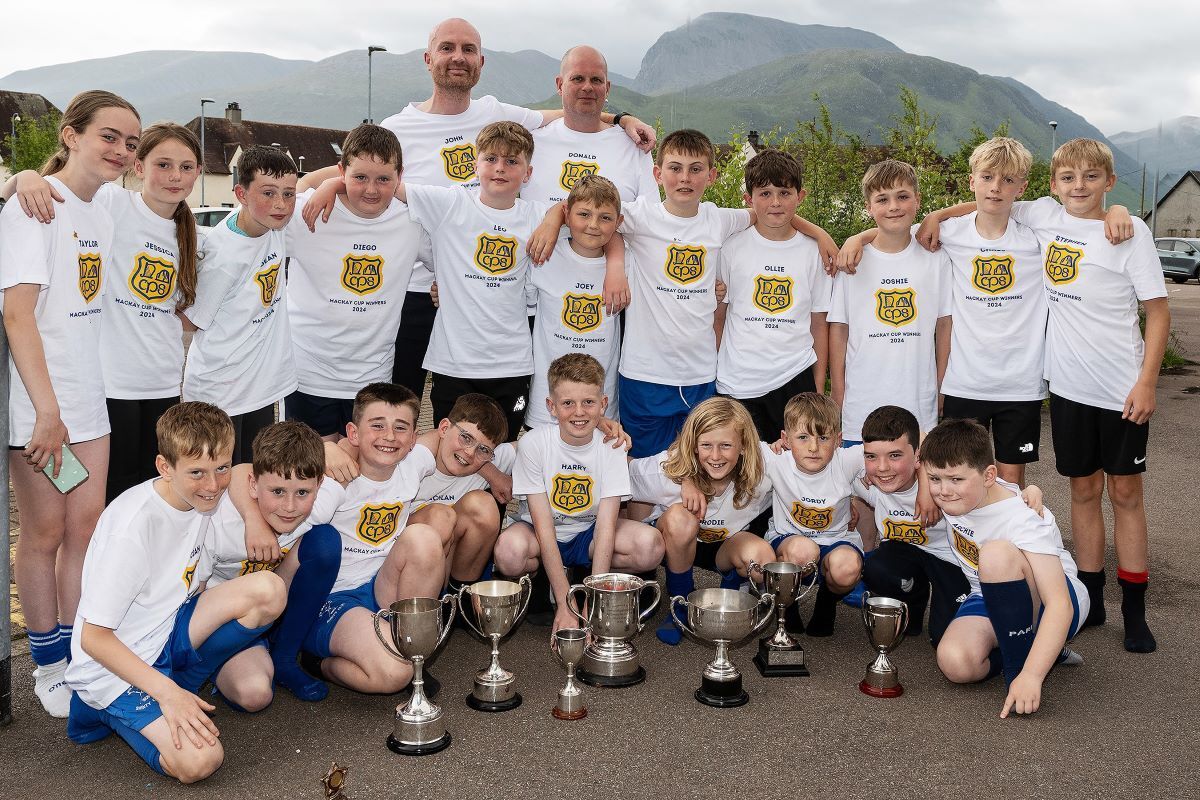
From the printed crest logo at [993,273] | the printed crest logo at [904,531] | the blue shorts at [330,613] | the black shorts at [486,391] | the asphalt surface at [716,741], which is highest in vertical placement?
the printed crest logo at [993,273]

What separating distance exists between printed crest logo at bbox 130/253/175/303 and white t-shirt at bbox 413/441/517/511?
4.53 ft

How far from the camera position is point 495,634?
4.00 metres

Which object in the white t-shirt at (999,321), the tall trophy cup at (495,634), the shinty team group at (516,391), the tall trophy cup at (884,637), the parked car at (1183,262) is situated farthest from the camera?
the parked car at (1183,262)

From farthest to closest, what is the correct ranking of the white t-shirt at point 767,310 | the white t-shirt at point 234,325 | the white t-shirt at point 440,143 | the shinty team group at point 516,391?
the white t-shirt at point 440,143
the white t-shirt at point 767,310
the white t-shirt at point 234,325
the shinty team group at point 516,391

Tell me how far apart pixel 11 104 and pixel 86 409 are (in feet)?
189

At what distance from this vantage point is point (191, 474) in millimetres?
3434

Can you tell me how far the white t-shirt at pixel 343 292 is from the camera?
4.91m

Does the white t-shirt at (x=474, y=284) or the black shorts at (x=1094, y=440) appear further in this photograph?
the white t-shirt at (x=474, y=284)

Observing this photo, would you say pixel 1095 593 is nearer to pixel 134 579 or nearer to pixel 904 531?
pixel 904 531

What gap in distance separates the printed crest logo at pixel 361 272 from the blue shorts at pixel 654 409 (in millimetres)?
1372

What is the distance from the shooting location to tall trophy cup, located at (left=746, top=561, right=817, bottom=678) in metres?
4.26

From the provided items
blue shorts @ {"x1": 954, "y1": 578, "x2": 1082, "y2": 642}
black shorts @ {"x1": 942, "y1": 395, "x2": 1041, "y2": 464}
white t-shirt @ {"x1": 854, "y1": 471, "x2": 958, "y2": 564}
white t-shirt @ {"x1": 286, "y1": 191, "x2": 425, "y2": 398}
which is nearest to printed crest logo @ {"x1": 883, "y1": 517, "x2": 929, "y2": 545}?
white t-shirt @ {"x1": 854, "y1": 471, "x2": 958, "y2": 564}

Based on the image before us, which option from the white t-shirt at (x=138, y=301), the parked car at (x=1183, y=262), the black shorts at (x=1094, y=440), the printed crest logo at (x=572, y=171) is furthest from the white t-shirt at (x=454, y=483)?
the parked car at (x=1183, y=262)

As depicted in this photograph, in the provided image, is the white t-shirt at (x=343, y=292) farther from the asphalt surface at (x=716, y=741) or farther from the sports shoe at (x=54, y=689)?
the sports shoe at (x=54, y=689)
